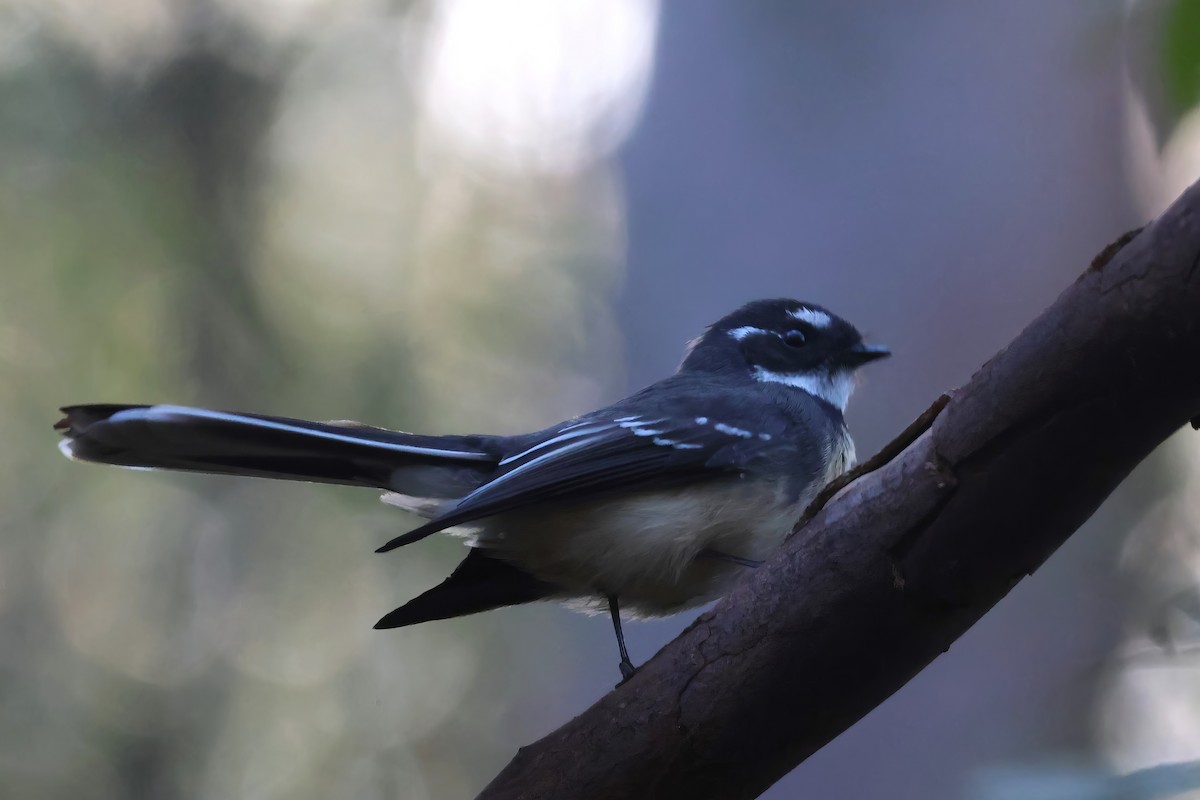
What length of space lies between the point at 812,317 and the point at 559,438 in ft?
4.04

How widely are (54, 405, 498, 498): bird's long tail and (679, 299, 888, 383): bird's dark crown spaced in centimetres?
124

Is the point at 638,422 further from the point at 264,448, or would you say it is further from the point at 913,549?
the point at 913,549

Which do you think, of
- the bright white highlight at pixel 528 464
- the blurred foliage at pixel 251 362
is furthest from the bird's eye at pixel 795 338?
the blurred foliage at pixel 251 362

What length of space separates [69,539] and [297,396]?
1.34 metres

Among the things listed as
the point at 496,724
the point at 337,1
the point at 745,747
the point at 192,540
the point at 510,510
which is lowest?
the point at 745,747

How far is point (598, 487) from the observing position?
2979mm

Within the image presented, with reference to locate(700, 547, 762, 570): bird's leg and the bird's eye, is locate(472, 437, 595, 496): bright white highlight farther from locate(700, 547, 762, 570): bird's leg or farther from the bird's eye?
the bird's eye

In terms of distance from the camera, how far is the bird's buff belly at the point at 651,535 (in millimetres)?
3018

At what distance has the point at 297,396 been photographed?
583 centimetres

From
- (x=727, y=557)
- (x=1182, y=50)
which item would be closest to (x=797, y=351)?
(x=727, y=557)

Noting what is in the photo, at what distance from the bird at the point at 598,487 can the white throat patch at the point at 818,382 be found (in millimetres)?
439

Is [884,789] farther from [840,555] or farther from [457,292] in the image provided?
[457,292]

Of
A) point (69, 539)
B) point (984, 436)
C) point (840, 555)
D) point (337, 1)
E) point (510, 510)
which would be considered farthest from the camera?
point (337, 1)

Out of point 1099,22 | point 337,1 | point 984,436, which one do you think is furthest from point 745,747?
point 337,1
